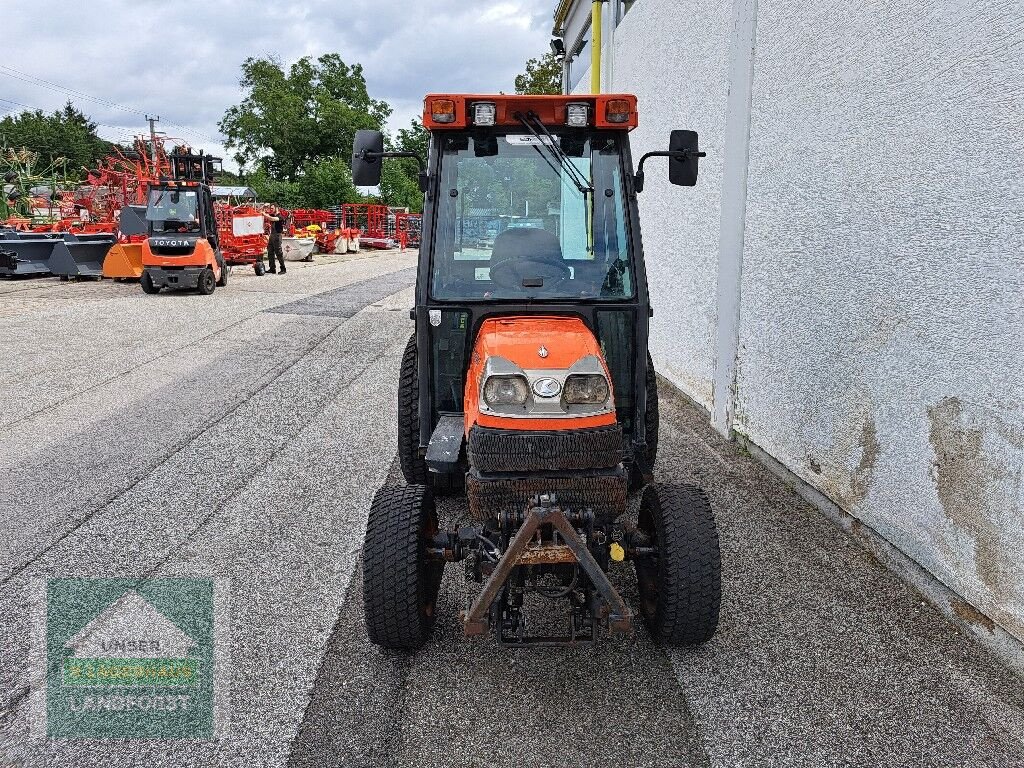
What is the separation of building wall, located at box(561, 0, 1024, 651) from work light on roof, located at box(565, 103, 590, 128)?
1.69m

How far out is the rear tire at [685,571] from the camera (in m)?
3.30

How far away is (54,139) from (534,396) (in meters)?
96.5

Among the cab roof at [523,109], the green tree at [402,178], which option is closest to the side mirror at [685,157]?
the cab roof at [523,109]

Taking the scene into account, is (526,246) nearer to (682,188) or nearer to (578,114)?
(578,114)

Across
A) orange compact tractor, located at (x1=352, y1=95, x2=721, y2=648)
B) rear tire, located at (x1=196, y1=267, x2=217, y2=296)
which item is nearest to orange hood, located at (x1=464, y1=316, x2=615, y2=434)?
orange compact tractor, located at (x1=352, y1=95, x2=721, y2=648)

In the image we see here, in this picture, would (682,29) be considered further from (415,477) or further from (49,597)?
(49,597)

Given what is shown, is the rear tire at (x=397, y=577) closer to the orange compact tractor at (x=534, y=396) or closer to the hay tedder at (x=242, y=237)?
the orange compact tractor at (x=534, y=396)

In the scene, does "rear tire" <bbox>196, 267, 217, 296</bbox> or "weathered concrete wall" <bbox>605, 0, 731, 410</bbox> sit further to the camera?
"rear tire" <bbox>196, 267, 217, 296</bbox>

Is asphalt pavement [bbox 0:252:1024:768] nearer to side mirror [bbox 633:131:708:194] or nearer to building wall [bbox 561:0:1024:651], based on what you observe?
building wall [bbox 561:0:1024:651]

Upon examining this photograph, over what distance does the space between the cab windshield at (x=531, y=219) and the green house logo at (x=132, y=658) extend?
2.02m

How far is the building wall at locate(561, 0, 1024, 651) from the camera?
344cm

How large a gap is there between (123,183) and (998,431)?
22415mm

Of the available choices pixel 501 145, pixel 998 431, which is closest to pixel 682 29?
pixel 501 145

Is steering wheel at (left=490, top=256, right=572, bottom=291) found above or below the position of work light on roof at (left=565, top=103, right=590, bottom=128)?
below
